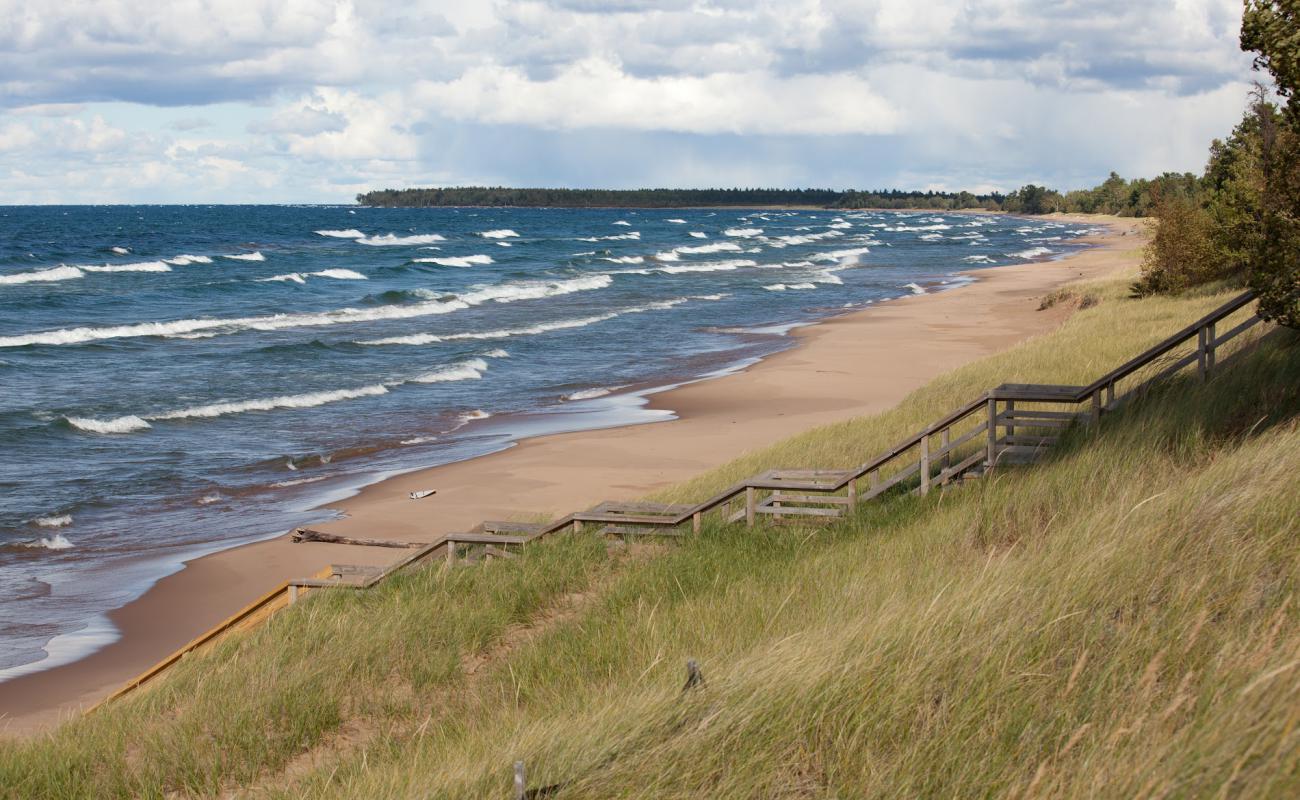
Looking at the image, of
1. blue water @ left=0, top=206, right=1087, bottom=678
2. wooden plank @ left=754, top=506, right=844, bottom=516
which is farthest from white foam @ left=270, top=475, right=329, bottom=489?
wooden plank @ left=754, top=506, right=844, bottom=516

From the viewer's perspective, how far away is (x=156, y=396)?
103ft

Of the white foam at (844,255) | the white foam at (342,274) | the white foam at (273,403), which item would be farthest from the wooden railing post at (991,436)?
the white foam at (844,255)

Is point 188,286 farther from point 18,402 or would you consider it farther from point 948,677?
point 948,677

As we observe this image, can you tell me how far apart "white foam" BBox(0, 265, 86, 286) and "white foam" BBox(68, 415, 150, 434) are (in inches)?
1612

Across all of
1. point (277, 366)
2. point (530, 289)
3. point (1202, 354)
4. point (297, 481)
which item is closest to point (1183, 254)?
point (1202, 354)

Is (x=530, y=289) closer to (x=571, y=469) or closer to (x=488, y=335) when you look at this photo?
(x=488, y=335)

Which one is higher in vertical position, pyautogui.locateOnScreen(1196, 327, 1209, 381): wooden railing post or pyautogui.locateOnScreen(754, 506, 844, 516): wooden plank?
pyautogui.locateOnScreen(1196, 327, 1209, 381): wooden railing post

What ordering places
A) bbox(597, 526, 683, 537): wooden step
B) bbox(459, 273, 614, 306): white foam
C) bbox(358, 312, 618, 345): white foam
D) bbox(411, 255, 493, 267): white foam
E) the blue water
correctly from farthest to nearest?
bbox(411, 255, 493, 267): white foam, bbox(459, 273, 614, 306): white foam, bbox(358, 312, 618, 345): white foam, the blue water, bbox(597, 526, 683, 537): wooden step

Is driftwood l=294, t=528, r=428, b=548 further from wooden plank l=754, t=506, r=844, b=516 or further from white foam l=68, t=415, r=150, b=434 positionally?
white foam l=68, t=415, r=150, b=434

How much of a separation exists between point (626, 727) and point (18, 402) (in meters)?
29.1

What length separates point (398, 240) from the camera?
118 m

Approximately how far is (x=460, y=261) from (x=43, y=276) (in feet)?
92.5

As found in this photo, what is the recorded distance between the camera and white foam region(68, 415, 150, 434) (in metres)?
27.0

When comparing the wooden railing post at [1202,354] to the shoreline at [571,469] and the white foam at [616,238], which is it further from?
the white foam at [616,238]
